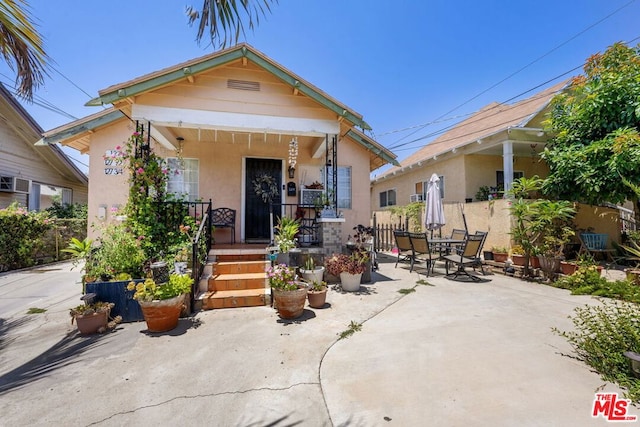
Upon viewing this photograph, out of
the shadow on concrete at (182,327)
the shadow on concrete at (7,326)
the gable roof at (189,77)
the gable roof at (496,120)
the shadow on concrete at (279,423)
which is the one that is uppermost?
the gable roof at (496,120)

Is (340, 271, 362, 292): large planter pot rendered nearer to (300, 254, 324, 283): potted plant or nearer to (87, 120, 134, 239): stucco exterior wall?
(300, 254, 324, 283): potted plant

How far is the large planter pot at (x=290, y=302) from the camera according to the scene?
14.0 feet

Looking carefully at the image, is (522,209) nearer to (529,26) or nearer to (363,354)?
(363,354)

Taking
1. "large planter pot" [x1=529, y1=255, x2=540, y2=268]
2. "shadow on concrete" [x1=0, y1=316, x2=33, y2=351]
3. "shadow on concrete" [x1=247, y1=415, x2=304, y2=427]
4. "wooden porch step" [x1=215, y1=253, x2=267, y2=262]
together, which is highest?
"wooden porch step" [x1=215, y1=253, x2=267, y2=262]

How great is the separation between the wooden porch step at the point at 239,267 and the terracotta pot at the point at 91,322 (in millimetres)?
1918

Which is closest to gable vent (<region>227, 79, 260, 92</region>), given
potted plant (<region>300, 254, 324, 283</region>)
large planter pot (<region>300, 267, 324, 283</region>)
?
potted plant (<region>300, 254, 324, 283</region>)

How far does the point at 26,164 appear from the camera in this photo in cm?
1111

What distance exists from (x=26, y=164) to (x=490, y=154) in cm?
1897

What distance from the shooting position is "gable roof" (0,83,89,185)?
10.1m

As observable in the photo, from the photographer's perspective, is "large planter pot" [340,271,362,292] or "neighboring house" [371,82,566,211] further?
"neighboring house" [371,82,566,211]

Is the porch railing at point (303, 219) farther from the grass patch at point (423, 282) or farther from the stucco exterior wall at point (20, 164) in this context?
the stucco exterior wall at point (20, 164)

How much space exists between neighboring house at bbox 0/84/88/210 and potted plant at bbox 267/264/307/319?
12364mm

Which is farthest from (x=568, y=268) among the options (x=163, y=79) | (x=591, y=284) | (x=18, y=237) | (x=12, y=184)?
(x=12, y=184)

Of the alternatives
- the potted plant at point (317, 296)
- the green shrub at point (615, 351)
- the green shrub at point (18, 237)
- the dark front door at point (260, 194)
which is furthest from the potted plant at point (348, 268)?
the green shrub at point (18, 237)
